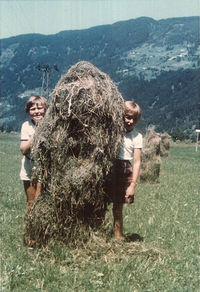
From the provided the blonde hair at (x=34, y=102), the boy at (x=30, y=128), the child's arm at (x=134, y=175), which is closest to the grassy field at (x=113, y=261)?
the child's arm at (x=134, y=175)

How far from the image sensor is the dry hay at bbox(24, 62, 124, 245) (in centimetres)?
529

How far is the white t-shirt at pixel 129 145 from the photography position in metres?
5.92

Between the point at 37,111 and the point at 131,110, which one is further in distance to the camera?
the point at 37,111

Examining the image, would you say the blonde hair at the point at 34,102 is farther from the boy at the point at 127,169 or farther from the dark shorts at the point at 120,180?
the dark shorts at the point at 120,180

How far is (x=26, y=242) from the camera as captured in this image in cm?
566

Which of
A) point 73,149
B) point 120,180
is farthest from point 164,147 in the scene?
point 73,149

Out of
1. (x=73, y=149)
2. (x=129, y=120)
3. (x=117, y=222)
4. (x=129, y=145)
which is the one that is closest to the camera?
(x=73, y=149)

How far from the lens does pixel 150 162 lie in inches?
599

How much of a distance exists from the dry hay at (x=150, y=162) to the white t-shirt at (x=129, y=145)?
8718 millimetres

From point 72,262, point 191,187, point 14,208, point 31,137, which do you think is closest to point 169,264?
point 72,262

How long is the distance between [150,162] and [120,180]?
30.8 ft

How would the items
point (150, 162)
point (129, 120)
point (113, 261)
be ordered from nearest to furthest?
point (113, 261), point (129, 120), point (150, 162)

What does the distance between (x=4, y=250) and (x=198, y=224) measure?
3.86 m

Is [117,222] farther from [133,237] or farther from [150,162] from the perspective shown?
[150,162]
